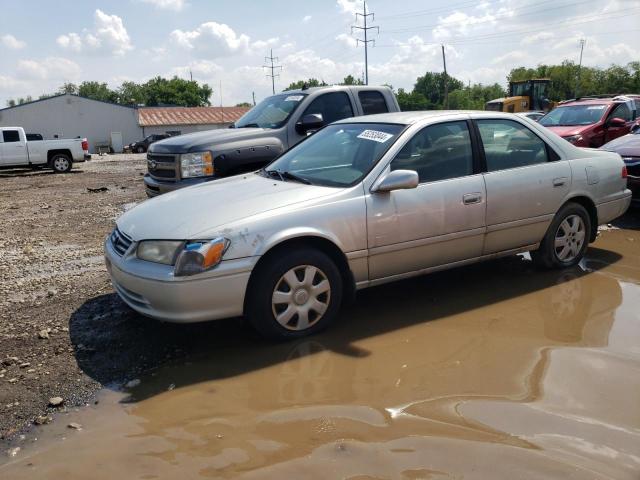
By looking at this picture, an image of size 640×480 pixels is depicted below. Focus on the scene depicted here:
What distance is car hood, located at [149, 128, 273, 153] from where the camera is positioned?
6316mm

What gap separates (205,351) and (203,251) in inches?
31.5

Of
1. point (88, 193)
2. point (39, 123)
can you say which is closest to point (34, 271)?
point (88, 193)

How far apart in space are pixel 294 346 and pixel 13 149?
1939cm

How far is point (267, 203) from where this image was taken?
3.97 m

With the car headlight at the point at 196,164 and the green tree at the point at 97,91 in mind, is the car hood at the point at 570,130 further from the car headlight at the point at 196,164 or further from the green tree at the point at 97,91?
the green tree at the point at 97,91

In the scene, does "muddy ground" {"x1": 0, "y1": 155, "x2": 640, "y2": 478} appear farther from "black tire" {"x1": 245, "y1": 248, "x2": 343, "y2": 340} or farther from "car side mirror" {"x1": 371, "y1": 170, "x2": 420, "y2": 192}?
"car side mirror" {"x1": 371, "y1": 170, "x2": 420, "y2": 192}

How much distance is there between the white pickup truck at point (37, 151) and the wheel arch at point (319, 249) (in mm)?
18928

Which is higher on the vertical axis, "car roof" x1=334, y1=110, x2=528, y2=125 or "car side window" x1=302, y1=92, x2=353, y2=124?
"car side window" x1=302, y1=92, x2=353, y2=124

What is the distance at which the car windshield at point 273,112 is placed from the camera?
7.27m

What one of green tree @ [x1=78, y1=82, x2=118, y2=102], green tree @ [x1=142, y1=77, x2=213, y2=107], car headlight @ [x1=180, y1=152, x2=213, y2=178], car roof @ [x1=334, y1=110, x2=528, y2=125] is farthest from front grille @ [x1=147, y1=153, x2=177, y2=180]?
green tree @ [x1=78, y1=82, x2=118, y2=102]

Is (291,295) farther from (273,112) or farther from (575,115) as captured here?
(575,115)

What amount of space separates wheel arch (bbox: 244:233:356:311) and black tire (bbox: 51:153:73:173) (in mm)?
19330

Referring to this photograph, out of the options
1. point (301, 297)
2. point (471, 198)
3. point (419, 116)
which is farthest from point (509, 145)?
point (301, 297)

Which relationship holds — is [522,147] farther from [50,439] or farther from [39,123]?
[39,123]
